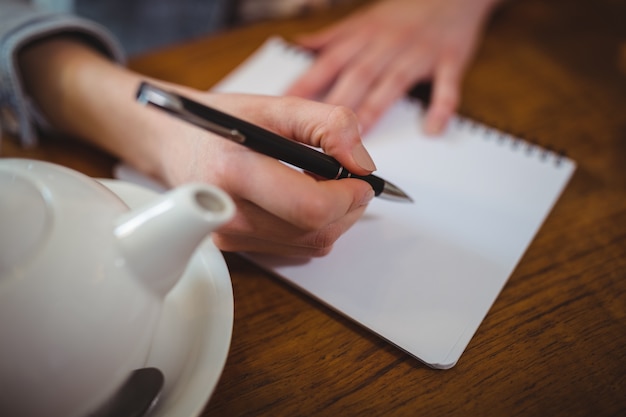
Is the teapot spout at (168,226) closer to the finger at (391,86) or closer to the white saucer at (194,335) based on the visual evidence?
the white saucer at (194,335)

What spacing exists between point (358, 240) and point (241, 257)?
105mm

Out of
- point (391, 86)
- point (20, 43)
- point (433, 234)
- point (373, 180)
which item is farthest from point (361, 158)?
point (20, 43)

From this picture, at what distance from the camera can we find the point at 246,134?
34cm

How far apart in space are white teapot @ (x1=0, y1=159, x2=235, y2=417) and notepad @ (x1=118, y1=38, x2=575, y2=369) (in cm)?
18

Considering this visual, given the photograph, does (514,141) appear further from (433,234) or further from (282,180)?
(282,180)

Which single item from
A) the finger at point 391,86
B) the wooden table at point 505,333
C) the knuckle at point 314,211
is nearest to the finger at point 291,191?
the knuckle at point 314,211

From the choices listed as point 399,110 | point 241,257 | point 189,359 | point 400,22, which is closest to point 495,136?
point 399,110

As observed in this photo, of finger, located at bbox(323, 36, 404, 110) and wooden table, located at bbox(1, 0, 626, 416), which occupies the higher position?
finger, located at bbox(323, 36, 404, 110)

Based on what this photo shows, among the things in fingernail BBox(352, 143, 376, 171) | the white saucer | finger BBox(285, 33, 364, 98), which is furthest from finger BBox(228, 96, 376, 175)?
finger BBox(285, 33, 364, 98)

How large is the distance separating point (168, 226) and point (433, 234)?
285 mm

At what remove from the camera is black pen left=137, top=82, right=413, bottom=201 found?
11.9 inches

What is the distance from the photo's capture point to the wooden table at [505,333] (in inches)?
14.8

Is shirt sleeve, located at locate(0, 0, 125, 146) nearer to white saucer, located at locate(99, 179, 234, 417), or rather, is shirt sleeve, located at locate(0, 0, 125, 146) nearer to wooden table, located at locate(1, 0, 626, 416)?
wooden table, located at locate(1, 0, 626, 416)

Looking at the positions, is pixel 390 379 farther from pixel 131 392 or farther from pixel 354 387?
pixel 131 392
